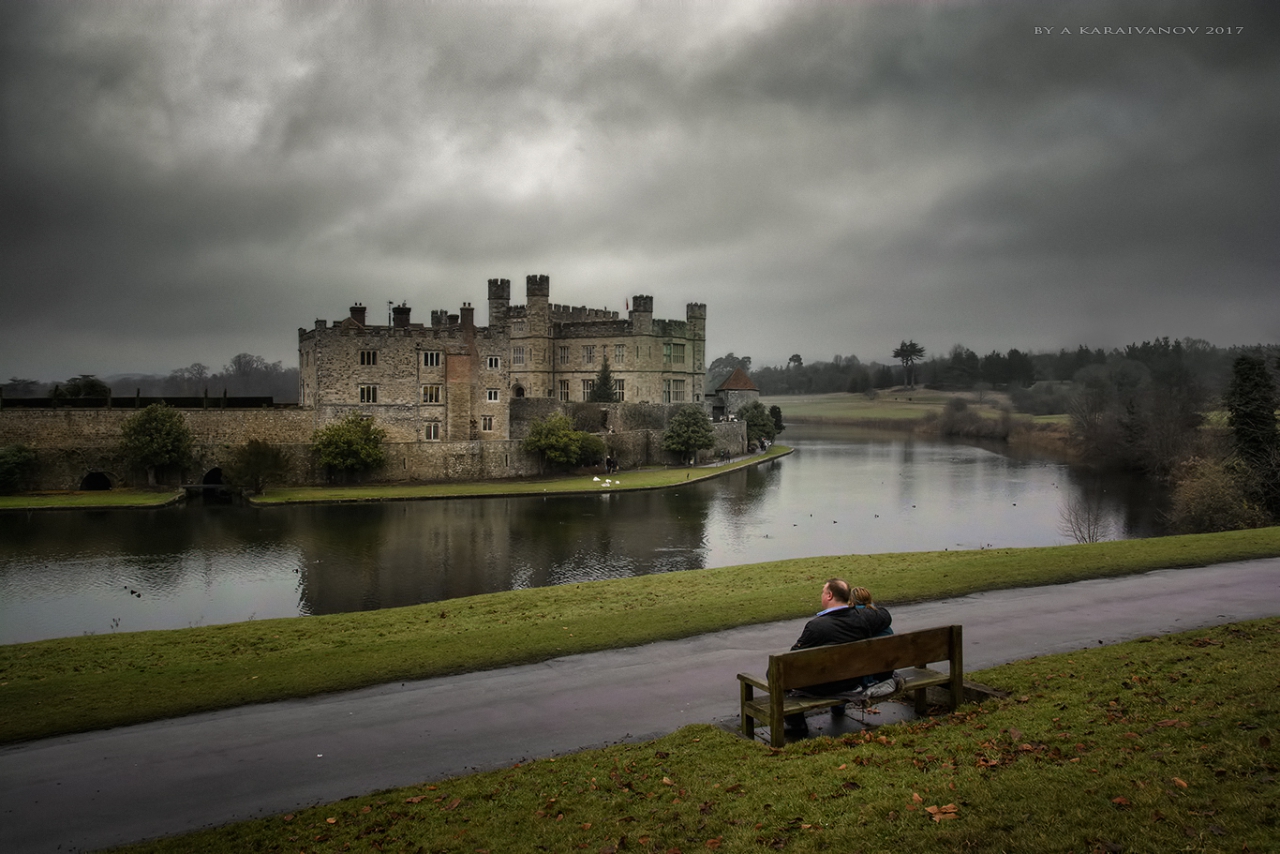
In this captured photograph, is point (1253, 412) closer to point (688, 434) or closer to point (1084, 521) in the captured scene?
point (1084, 521)

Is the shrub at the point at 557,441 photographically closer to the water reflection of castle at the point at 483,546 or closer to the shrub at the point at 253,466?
the water reflection of castle at the point at 483,546

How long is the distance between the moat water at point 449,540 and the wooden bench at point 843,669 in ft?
53.5

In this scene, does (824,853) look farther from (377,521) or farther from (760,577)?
(377,521)

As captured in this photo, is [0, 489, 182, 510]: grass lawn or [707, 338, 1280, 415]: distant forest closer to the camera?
[0, 489, 182, 510]: grass lawn

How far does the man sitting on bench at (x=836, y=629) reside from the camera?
8133mm

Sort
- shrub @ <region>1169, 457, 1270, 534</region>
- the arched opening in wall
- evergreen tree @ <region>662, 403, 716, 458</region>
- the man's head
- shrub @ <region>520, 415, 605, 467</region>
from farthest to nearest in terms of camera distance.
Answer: evergreen tree @ <region>662, 403, 716, 458</region>, shrub @ <region>520, 415, 605, 467</region>, the arched opening in wall, shrub @ <region>1169, 457, 1270, 534</region>, the man's head

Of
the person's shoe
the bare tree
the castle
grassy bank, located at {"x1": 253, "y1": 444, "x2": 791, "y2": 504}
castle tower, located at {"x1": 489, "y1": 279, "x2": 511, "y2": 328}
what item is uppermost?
castle tower, located at {"x1": 489, "y1": 279, "x2": 511, "y2": 328}

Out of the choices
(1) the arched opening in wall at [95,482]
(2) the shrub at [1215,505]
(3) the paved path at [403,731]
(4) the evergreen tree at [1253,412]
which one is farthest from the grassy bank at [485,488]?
(3) the paved path at [403,731]

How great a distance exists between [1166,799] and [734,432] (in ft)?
220

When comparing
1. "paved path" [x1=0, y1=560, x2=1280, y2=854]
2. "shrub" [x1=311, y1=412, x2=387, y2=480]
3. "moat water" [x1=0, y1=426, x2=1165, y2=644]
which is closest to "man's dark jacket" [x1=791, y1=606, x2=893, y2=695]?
"paved path" [x1=0, y1=560, x2=1280, y2=854]

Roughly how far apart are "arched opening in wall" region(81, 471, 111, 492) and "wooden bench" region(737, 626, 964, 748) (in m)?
49.3

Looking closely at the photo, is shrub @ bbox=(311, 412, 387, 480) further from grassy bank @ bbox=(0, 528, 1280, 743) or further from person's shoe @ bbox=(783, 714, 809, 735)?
person's shoe @ bbox=(783, 714, 809, 735)

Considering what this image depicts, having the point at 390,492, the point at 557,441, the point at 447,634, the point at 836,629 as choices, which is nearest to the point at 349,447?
the point at 390,492

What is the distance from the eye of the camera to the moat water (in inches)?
910
